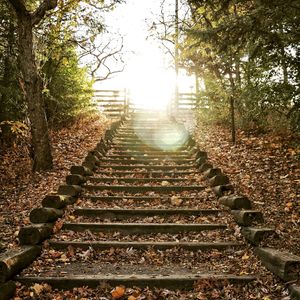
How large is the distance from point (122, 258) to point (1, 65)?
8564 mm

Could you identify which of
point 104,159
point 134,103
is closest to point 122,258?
point 104,159

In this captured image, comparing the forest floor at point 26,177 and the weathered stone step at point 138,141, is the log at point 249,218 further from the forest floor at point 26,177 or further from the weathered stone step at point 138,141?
the weathered stone step at point 138,141

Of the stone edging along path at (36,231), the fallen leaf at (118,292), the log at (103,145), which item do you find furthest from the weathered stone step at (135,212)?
the log at (103,145)

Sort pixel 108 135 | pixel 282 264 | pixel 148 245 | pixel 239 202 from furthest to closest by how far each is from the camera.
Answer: pixel 108 135 → pixel 239 202 → pixel 148 245 → pixel 282 264

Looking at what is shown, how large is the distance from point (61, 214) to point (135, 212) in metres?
1.31

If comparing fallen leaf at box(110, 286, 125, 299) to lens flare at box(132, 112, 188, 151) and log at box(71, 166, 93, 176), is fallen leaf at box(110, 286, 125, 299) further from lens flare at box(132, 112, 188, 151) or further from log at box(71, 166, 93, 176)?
lens flare at box(132, 112, 188, 151)

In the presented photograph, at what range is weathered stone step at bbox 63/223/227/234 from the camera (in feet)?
19.2

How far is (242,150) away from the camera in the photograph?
10328mm

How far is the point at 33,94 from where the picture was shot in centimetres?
903

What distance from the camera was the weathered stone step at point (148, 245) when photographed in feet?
17.2

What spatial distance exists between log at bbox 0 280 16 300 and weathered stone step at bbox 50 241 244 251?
119 centimetres

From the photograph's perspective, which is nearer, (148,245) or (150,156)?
(148,245)

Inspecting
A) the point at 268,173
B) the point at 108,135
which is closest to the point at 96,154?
the point at 108,135

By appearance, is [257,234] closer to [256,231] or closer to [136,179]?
[256,231]
